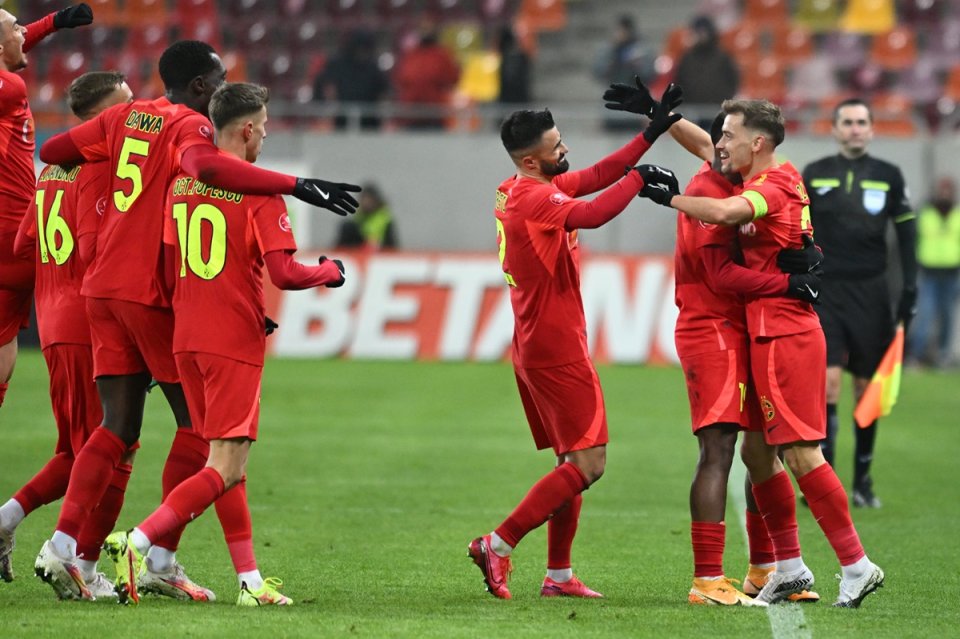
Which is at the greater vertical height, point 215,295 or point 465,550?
point 215,295

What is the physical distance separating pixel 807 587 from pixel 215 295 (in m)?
2.87

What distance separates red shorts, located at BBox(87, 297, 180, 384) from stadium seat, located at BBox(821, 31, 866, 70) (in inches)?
695

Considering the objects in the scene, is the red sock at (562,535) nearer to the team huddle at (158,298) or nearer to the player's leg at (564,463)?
the player's leg at (564,463)

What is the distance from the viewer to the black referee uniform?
988 centimetres

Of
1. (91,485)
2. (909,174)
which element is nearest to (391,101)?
(909,174)

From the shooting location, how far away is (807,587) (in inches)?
263

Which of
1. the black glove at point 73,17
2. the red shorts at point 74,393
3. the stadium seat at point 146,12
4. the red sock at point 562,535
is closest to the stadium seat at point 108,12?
the stadium seat at point 146,12

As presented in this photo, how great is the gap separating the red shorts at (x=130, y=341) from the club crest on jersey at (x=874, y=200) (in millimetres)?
5115

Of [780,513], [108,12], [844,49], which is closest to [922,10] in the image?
[844,49]

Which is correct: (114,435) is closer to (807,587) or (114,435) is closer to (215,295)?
(215,295)

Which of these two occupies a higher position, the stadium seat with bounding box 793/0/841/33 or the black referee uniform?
the stadium seat with bounding box 793/0/841/33

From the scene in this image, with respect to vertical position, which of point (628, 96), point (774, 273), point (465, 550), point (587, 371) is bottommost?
point (465, 550)

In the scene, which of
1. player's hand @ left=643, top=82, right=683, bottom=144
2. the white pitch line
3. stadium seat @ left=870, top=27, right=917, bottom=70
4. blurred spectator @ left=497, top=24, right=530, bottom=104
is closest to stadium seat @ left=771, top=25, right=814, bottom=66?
stadium seat @ left=870, top=27, right=917, bottom=70

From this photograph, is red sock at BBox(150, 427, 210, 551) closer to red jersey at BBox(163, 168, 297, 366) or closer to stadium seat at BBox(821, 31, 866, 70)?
red jersey at BBox(163, 168, 297, 366)
